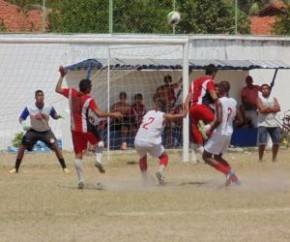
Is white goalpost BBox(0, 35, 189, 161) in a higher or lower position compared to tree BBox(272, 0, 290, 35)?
lower

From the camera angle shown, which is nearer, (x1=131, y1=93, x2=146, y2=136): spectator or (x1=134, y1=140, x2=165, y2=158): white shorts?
(x1=134, y1=140, x2=165, y2=158): white shorts

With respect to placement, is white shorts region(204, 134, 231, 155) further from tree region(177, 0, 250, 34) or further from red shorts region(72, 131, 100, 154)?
tree region(177, 0, 250, 34)

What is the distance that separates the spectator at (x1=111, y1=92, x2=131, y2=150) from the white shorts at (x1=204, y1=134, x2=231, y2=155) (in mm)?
7504

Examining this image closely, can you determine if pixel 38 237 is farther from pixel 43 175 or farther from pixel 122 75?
pixel 122 75

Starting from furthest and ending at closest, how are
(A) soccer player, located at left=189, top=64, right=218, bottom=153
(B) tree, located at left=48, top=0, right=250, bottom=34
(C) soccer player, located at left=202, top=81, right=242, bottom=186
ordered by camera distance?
(B) tree, located at left=48, top=0, right=250, bottom=34 → (A) soccer player, located at left=189, top=64, right=218, bottom=153 → (C) soccer player, located at left=202, top=81, right=242, bottom=186

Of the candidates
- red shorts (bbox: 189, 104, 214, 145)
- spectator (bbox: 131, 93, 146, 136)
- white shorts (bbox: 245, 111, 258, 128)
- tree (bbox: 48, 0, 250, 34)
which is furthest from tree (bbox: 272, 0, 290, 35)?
red shorts (bbox: 189, 104, 214, 145)

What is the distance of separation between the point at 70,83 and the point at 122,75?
4.32ft

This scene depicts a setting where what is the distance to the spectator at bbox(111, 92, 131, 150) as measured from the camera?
24.5m

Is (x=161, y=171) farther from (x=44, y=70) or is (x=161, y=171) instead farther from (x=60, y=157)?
(x=44, y=70)

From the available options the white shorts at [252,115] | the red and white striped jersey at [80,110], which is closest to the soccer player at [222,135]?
the red and white striped jersey at [80,110]

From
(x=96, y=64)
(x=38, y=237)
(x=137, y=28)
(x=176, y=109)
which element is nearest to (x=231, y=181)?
(x=38, y=237)

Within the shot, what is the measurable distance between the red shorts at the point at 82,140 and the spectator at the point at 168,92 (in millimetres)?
7539

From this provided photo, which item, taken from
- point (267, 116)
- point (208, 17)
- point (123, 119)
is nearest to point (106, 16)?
point (123, 119)

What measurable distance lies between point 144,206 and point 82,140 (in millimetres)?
2809
